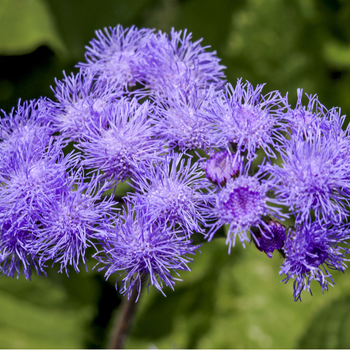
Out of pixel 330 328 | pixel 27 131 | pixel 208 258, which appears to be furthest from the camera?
pixel 208 258

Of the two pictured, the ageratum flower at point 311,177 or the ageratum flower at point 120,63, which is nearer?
the ageratum flower at point 311,177

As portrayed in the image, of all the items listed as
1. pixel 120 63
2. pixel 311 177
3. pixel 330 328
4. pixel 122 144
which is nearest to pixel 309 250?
pixel 311 177

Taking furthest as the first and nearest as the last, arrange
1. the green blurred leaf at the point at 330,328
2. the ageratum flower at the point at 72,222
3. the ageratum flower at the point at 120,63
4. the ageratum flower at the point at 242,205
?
the green blurred leaf at the point at 330,328
the ageratum flower at the point at 120,63
the ageratum flower at the point at 72,222
the ageratum flower at the point at 242,205

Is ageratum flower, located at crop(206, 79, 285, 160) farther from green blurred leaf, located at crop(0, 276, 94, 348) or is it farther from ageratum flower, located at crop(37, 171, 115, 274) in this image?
green blurred leaf, located at crop(0, 276, 94, 348)

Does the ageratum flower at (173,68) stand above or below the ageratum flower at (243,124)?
above

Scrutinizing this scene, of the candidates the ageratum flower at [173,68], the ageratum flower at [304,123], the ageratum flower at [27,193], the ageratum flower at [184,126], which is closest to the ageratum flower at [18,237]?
the ageratum flower at [27,193]

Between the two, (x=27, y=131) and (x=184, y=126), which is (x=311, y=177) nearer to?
(x=184, y=126)

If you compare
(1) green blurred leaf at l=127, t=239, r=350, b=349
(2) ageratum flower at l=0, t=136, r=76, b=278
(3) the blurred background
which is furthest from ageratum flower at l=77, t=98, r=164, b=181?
(1) green blurred leaf at l=127, t=239, r=350, b=349

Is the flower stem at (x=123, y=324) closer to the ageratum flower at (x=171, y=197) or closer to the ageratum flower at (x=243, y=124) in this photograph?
the ageratum flower at (x=171, y=197)
